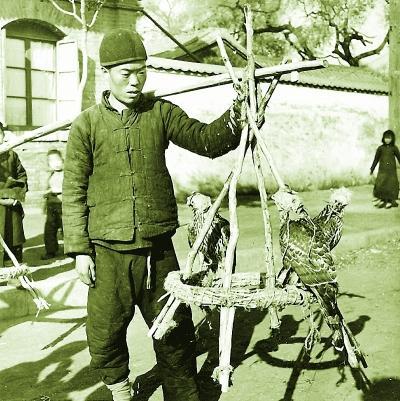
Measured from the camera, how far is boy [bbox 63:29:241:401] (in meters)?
3.05

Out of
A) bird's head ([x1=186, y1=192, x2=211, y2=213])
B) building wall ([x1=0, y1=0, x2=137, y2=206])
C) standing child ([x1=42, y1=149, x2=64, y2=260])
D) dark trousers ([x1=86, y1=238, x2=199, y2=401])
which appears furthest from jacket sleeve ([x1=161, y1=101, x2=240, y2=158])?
building wall ([x1=0, y1=0, x2=137, y2=206])

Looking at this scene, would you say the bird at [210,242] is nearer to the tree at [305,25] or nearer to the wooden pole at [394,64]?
the wooden pole at [394,64]

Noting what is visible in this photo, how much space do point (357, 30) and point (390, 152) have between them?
359 inches

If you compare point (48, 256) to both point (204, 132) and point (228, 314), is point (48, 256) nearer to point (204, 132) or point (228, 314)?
point (204, 132)

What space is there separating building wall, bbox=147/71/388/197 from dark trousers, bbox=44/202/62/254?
4311 mm

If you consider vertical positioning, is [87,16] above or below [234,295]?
above

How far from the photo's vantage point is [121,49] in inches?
113

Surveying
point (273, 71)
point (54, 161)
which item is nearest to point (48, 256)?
point (54, 161)

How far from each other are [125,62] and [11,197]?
11.7 ft

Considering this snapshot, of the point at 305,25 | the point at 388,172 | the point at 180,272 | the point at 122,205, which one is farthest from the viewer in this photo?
the point at 305,25

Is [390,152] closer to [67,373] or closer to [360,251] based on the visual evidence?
[360,251]

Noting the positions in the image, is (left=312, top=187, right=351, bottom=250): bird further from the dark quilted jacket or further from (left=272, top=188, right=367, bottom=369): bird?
the dark quilted jacket

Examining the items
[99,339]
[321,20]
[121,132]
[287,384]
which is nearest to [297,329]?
[287,384]

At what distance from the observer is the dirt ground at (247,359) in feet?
12.1
